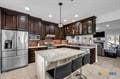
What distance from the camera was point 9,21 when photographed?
3.57 meters

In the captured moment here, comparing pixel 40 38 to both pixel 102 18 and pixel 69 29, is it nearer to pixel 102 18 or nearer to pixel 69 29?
pixel 69 29

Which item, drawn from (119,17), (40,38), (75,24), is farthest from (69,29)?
(119,17)

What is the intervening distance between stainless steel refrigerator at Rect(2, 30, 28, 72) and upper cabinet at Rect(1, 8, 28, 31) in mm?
254

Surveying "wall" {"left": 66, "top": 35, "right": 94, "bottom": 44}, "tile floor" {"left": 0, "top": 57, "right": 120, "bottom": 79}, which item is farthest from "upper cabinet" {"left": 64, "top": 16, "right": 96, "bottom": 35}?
"tile floor" {"left": 0, "top": 57, "right": 120, "bottom": 79}

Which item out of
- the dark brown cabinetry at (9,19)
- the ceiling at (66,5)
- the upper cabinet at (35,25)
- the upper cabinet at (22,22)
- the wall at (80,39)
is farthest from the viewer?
the wall at (80,39)

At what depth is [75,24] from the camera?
5633mm

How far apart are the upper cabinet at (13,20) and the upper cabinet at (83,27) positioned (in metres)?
3.22

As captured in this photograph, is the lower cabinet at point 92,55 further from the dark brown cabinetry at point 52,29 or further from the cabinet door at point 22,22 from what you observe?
the cabinet door at point 22,22

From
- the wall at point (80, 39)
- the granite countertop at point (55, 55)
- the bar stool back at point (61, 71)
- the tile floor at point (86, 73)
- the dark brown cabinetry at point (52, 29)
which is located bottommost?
the tile floor at point (86, 73)

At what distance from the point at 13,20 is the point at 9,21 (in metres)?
0.18

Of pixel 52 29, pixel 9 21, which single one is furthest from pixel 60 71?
pixel 52 29

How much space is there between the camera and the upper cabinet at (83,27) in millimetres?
4448

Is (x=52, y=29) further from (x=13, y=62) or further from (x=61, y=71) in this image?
(x=61, y=71)

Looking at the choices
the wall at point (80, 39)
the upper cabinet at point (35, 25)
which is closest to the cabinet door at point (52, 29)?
the upper cabinet at point (35, 25)
